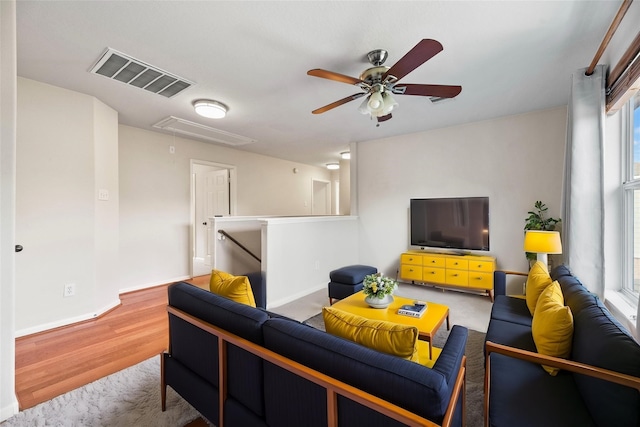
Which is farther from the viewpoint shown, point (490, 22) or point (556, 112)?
point (556, 112)

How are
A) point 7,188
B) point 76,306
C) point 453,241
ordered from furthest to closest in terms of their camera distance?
1. point 453,241
2. point 76,306
3. point 7,188

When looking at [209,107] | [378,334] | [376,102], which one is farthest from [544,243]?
[209,107]

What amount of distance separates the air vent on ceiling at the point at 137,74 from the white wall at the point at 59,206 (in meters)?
0.83

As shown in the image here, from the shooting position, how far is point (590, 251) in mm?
2242

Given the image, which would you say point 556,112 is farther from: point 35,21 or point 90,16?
point 35,21

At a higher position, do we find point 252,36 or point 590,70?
point 252,36

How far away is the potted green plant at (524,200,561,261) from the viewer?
3.47m

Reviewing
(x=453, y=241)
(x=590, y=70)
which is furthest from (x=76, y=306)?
(x=590, y=70)

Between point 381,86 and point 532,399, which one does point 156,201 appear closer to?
point 381,86

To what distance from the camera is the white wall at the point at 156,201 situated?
4117 millimetres

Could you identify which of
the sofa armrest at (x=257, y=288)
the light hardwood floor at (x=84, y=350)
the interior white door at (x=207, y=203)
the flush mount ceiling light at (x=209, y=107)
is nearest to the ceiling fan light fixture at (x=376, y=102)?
the flush mount ceiling light at (x=209, y=107)

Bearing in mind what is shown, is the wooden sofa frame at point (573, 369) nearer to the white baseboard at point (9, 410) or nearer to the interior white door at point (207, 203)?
the white baseboard at point (9, 410)

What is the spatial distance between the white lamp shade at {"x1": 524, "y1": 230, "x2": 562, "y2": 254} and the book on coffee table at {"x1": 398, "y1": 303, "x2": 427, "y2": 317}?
1.30 metres

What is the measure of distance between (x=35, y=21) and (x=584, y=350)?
150 inches
